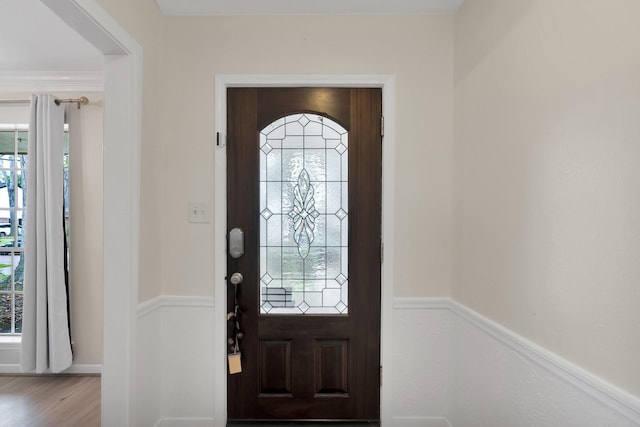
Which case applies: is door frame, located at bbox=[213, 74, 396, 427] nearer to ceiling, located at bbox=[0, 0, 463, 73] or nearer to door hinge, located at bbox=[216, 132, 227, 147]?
door hinge, located at bbox=[216, 132, 227, 147]

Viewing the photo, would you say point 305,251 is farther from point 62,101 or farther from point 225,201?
point 62,101

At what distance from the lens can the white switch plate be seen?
188cm

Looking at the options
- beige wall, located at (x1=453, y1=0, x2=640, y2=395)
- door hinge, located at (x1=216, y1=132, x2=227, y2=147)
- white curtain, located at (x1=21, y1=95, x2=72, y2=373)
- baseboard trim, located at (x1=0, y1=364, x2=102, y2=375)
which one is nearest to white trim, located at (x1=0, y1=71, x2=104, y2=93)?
white curtain, located at (x1=21, y1=95, x2=72, y2=373)

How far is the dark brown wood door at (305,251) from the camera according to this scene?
1.90 m

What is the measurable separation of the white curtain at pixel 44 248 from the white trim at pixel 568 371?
113 inches

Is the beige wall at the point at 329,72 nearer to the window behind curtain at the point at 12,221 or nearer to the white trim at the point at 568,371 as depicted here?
the white trim at the point at 568,371

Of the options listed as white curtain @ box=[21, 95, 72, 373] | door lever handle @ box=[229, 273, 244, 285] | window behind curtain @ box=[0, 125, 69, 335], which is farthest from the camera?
window behind curtain @ box=[0, 125, 69, 335]

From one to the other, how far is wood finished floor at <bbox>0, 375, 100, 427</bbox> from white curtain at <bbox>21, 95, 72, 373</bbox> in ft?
0.45

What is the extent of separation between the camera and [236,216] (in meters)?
1.90

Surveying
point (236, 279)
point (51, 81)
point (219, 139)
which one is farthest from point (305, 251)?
point (51, 81)

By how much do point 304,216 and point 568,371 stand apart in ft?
4.34

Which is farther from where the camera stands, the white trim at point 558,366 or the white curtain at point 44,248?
the white curtain at point 44,248

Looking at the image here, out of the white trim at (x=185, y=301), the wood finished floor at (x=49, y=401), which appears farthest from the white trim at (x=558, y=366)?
the wood finished floor at (x=49, y=401)

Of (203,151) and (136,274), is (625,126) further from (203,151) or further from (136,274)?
(136,274)
